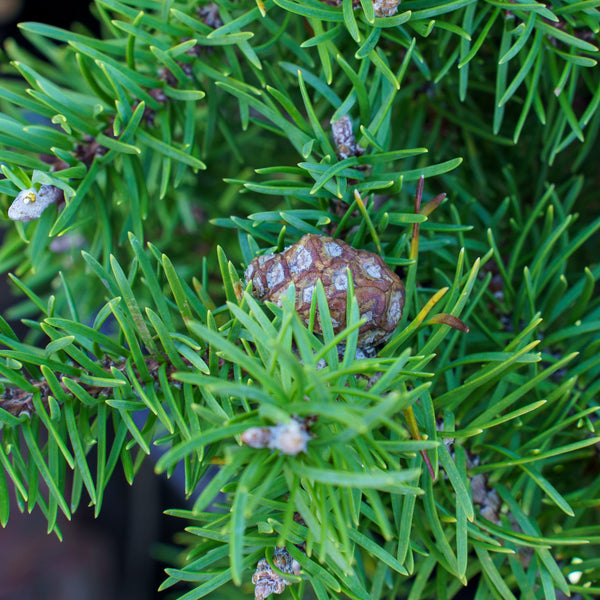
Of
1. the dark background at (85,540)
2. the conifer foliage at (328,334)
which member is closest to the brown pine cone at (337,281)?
the conifer foliage at (328,334)

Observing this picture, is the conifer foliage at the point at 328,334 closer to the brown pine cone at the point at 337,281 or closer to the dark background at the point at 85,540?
the brown pine cone at the point at 337,281

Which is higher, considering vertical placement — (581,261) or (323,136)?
(323,136)

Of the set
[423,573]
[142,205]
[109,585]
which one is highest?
[142,205]

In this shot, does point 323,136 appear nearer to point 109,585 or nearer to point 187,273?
point 187,273

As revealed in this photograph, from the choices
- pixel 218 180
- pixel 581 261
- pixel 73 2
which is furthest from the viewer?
pixel 73 2

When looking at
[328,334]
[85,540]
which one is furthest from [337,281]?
[85,540]

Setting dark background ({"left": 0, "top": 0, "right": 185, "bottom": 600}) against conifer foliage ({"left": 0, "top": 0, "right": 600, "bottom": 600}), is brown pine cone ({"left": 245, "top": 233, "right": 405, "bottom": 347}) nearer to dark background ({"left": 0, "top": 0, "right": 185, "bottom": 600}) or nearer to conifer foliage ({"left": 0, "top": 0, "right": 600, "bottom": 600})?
conifer foliage ({"left": 0, "top": 0, "right": 600, "bottom": 600})

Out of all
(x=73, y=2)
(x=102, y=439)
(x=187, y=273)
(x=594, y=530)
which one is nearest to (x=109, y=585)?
(x=187, y=273)

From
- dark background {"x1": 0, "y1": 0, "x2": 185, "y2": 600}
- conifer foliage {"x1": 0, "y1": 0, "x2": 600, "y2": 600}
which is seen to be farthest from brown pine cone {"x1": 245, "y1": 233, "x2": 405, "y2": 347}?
dark background {"x1": 0, "y1": 0, "x2": 185, "y2": 600}
